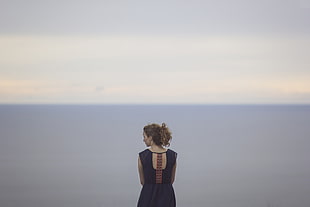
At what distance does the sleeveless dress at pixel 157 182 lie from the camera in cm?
355

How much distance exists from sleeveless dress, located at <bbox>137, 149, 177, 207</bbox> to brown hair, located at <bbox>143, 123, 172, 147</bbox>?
84 millimetres

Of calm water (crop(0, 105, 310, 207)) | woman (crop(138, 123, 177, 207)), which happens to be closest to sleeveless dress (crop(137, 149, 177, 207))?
woman (crop(138, 123, 177, 207))

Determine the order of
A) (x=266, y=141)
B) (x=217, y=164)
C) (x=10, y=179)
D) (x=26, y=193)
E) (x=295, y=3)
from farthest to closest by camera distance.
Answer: (x=266, y=141), (x=217, y=164), (x=295, y=3), (x=10, y=179), (x=26, y=193)

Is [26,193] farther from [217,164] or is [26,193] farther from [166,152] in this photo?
[166,152]

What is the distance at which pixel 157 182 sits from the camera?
361 centimetres

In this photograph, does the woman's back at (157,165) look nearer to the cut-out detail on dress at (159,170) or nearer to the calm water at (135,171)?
the cut-out detail on dress at (159,170)

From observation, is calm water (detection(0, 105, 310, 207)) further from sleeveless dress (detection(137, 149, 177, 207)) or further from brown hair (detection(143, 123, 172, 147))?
brown hair (detection(143, 123, 172, 147))

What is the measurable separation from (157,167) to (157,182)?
0.10 metres

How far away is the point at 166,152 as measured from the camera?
3.55 meters

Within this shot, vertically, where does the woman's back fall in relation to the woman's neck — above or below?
below

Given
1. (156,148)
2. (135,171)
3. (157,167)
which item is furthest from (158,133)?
(135,171)

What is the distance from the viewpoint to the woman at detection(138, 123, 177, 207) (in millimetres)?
3477

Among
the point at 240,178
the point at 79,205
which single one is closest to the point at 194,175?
the point at 240,178

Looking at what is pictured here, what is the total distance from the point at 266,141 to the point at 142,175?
1180 centimetres
